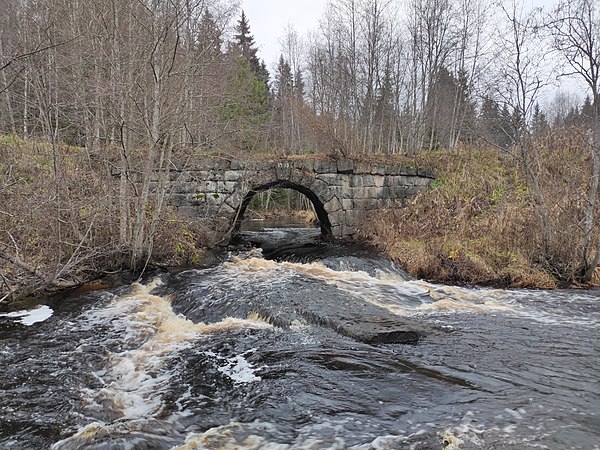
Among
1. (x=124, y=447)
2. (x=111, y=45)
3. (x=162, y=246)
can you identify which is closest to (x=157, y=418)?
(x=124, y=447)

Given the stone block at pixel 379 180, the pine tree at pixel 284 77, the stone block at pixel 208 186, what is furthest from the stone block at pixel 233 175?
the pine tree at pixel 284 77

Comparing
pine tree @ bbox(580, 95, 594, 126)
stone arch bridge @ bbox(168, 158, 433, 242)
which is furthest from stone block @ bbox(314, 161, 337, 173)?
pine tree @ bbox(580, 95, 594, 126)

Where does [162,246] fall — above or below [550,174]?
below

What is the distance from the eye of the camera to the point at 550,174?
1340cm

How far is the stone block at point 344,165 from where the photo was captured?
43.2 ft

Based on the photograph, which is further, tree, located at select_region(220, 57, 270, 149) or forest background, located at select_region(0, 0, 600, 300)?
tree, located at select_region(220, 57, 270, 149)

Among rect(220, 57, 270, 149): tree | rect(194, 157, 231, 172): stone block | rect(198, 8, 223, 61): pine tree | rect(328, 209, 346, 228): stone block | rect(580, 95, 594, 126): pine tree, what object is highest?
rect(220, 57, 270, 149): tree

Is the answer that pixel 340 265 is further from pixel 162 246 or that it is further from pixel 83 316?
pixel 83 316

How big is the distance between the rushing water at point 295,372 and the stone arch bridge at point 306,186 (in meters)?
4.40

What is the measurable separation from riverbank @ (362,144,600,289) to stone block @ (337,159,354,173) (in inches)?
72.8

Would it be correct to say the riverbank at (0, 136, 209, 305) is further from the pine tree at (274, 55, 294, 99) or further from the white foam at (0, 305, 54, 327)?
the pine tree at (274, 55, 294, 99)

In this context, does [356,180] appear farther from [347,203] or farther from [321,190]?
[321,190]

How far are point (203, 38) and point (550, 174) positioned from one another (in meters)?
11.5

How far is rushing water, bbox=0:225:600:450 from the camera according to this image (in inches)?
138
